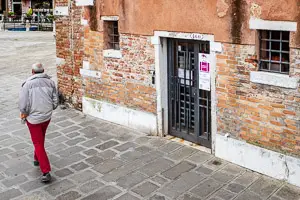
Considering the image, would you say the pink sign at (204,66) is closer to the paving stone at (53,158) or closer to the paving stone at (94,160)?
the paving stone at (94,160)

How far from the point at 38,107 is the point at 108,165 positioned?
1614mm

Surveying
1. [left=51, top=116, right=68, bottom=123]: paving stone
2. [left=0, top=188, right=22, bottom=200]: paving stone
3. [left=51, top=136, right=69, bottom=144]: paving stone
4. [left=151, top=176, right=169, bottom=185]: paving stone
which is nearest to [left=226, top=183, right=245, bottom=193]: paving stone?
[left=151, top=176, right=169, bottom=185]: paving stone

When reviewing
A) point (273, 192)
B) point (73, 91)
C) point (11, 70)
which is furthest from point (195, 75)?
point (11, 70)

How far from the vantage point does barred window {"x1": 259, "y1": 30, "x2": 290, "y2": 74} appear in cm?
633

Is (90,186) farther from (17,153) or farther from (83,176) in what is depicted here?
(17,153)

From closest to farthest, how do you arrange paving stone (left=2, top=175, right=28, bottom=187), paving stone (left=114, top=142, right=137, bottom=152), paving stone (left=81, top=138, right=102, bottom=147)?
paving stone (left=2, top=175, right=28, bottom=187) < paving stone (left=114, top=142, right=137, bottom=152) < paving stone (left=81, top=138, right=102, bottom=147)

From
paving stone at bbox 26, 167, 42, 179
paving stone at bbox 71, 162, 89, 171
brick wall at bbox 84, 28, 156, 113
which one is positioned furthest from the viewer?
brick wall at bbox 84, 28, 156, 113

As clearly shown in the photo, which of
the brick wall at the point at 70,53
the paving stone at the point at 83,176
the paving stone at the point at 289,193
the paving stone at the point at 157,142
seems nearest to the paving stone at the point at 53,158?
the paving stone at the point at 83,176

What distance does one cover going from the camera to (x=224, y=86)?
7.14m

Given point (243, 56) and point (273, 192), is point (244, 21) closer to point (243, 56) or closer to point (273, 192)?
point (243, 56)

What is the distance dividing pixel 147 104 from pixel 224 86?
206 centimetres

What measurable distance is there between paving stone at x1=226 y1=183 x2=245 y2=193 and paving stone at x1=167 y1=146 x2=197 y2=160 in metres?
1.30

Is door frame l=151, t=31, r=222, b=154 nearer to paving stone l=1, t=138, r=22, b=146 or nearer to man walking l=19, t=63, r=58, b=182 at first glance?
man walking l=19, t=63, r=58, b=182

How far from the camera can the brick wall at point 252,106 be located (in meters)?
6.26
